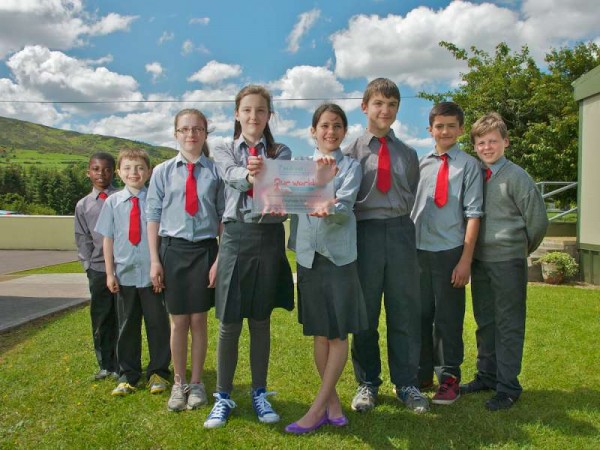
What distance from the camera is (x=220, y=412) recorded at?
11.6ft

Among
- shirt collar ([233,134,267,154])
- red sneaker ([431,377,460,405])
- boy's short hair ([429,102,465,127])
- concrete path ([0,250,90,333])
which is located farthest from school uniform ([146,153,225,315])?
concrete path ([0,250,90,333])

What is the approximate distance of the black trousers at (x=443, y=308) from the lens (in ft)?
12.8

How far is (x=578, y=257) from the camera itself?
415 inches

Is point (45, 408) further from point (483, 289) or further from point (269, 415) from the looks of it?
point (483, 289)

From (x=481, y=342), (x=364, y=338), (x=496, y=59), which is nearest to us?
(x=364, y=338)

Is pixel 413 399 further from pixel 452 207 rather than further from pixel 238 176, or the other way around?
pixel 238 176

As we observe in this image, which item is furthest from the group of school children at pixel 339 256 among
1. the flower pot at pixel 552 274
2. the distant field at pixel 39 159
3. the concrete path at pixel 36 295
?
the distant field at pixel 39 159

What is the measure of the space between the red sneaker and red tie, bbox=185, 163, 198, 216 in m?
2.15

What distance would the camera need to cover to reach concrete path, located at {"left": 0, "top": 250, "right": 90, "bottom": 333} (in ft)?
24.6

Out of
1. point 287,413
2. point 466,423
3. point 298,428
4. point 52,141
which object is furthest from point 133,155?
point 52,141

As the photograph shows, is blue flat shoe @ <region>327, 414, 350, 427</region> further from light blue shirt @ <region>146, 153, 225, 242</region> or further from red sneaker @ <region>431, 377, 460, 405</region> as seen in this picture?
light blue shirt @ <region>146, 153, 225, 242</region>

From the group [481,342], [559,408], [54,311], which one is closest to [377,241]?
[481,342]

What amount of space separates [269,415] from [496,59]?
17.9 metres

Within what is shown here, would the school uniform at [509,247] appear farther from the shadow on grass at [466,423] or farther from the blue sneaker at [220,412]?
the blue sneaker at [220,412]
